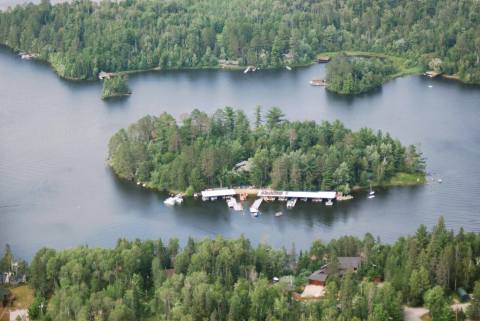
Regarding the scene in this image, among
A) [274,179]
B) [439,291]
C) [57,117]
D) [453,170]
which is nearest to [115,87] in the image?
[57,117]

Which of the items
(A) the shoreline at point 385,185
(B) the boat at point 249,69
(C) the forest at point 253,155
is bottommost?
(A) the shoreline at point 385,185

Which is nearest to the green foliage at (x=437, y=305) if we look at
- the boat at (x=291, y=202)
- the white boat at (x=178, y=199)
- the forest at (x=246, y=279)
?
the forest at (x=246, y=279)

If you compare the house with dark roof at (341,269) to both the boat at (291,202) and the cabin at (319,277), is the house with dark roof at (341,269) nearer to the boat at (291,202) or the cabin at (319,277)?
the cabin at (319,277)

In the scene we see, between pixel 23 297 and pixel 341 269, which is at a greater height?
pixel 341 269

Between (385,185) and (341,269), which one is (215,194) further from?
(341,269)

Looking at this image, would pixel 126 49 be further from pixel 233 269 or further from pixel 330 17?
pixel 233 269

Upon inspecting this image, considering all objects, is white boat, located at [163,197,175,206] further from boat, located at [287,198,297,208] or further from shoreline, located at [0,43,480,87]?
shoreline, located at [0,43,480,87]

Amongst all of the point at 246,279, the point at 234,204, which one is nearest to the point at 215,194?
the point at 234,204
